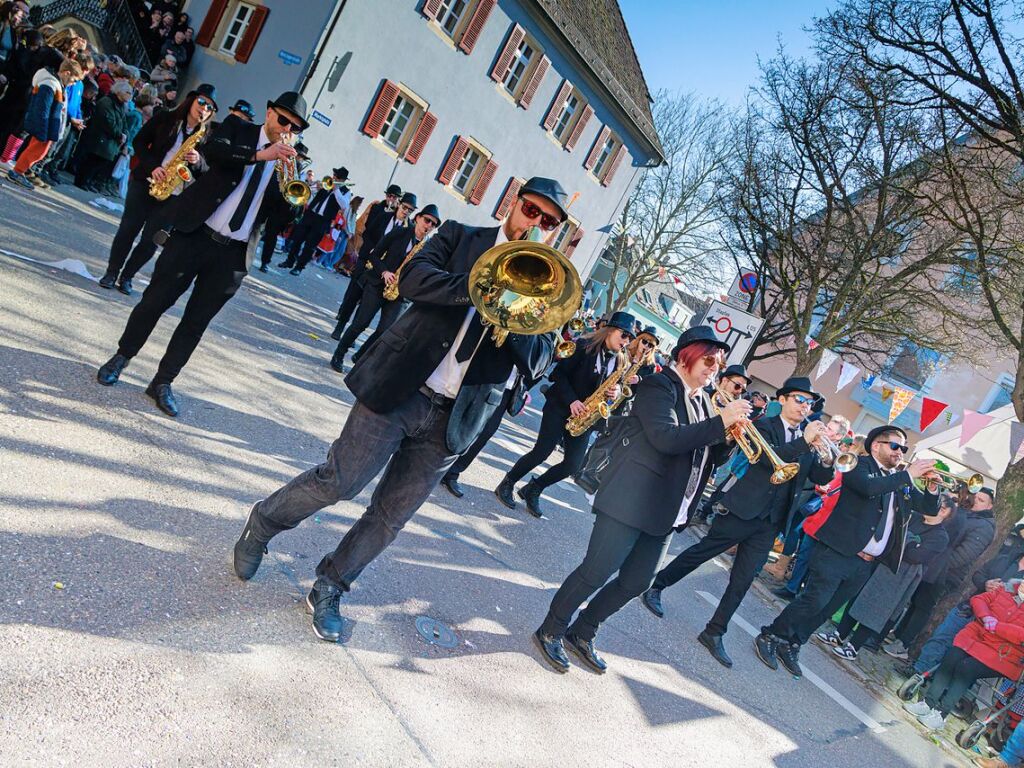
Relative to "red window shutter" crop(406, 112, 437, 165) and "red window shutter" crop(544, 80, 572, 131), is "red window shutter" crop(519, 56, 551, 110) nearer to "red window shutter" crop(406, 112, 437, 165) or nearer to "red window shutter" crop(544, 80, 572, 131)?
"red window shutter" crop(544, 80, 572, 131)

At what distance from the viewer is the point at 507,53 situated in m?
23.9

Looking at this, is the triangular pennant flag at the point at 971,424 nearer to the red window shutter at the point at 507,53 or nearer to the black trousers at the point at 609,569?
the black trousers at the point at 609,569

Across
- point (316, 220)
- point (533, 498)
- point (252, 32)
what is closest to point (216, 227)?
point (533, 498)

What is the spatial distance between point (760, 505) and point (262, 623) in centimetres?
381

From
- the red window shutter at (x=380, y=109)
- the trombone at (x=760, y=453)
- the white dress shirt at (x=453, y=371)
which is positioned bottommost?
the white dress shirt at (x=453, y=371)

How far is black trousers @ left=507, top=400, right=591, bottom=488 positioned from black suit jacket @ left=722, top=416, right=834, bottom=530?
156 cm

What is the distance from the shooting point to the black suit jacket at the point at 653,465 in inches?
163

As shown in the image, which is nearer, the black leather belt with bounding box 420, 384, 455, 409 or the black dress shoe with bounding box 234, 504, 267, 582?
the black leather belt with bounding box 420, 384, 455, 409

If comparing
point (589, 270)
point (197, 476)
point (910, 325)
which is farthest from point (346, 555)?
point (589, 270)

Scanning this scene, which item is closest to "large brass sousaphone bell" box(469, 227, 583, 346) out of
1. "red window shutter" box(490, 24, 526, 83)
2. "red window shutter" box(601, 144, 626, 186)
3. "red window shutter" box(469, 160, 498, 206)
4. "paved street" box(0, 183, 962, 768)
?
"paved street" box(0, 183, 962, 768)

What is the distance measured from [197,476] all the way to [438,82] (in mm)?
20605

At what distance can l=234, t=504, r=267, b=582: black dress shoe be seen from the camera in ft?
11.6

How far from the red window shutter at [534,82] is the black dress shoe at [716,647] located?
22217 millimetres

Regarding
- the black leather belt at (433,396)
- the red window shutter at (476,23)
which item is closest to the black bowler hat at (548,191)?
the black leather belt at (433,396)
